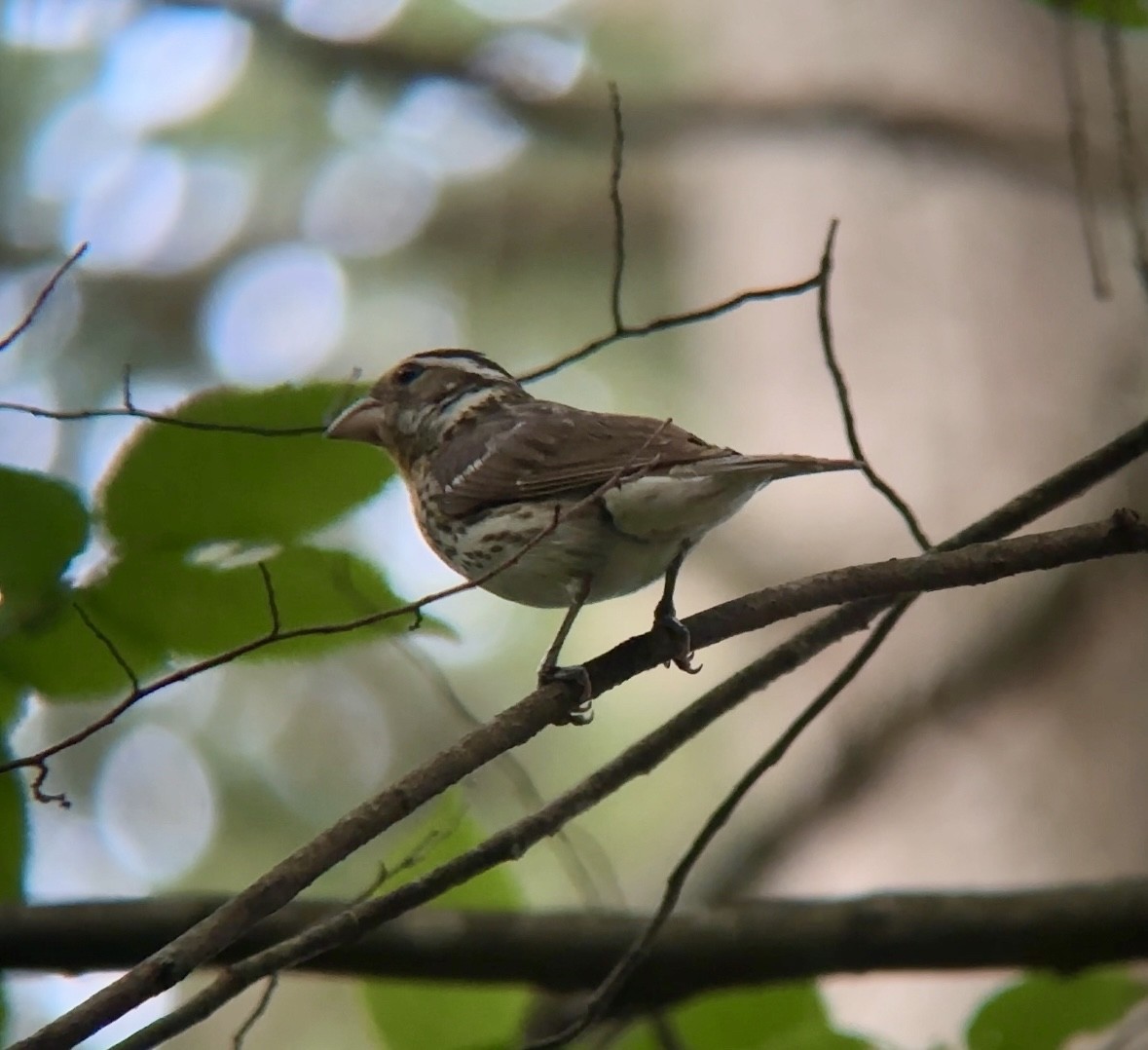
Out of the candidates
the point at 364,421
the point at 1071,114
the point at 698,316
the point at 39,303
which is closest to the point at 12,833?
the point at 39,303

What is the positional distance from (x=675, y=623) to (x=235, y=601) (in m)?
0.81

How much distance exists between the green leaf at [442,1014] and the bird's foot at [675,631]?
72cm

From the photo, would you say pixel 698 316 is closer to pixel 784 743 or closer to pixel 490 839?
pixel 784 743

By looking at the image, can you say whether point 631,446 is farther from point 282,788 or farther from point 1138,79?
point 282,788

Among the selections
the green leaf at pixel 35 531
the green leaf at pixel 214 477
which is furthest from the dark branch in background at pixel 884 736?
the green leaf at pixel 35 531

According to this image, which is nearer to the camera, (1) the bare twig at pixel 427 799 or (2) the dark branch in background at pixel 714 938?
(1) the bare twig at pixel 427 799

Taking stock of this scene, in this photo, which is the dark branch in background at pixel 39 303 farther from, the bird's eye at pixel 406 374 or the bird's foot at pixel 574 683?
the bird's eye at pixel 406 374

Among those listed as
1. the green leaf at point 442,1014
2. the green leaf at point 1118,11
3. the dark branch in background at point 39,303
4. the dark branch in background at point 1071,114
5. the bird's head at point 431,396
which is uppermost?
the dark branch in background at point 1071,114

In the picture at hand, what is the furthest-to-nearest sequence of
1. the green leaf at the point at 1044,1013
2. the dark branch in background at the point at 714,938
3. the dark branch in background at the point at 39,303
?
1. the dark branch in background at the point at 714,938
2. the green leaf at the point at 1044,1013
3. the dark branch in background at the point at 39,303

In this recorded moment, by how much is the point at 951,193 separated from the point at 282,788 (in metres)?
5.01

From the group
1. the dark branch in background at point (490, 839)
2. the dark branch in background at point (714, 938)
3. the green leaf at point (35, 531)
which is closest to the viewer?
the dark branch in background at point (490, 839)

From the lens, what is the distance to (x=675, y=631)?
2518 mm

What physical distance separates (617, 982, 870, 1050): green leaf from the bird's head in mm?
1915

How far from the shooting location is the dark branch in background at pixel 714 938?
278cm
